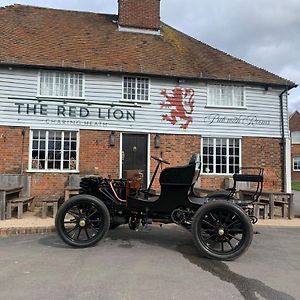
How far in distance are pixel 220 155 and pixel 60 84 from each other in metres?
6.43

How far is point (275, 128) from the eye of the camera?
1598 cm

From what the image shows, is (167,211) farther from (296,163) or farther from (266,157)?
(296,163)

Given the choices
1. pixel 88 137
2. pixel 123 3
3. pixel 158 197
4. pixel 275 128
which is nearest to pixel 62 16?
pixel 123 3

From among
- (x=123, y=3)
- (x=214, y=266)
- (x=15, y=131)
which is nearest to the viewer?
(x=214, y=266)

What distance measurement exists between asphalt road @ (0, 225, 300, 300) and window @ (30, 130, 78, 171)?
18.9 feet

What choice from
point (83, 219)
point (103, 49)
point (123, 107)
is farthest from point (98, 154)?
point (83, 219)

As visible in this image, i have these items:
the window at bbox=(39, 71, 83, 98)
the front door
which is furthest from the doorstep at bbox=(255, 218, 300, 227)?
the window at bbox=(39, 71, 83, 98)

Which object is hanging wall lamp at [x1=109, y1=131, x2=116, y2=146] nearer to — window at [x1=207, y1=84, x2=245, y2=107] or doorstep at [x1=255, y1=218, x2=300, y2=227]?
window at [x1=207, y1=84, x2=245, y2=107]

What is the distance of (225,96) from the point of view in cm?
1572

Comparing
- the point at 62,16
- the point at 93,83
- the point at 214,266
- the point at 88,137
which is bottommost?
the point at 214,266

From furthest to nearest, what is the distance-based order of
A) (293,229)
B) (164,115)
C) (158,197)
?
(164,115)
(293,229)
(158,197)

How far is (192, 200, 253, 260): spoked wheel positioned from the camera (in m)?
6.71

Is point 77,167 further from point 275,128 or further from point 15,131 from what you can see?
point 275,128

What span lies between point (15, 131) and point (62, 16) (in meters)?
6.93
